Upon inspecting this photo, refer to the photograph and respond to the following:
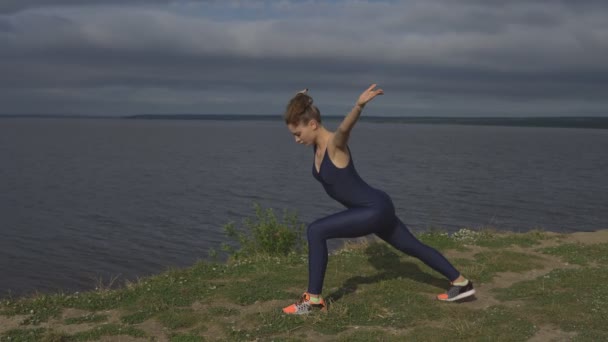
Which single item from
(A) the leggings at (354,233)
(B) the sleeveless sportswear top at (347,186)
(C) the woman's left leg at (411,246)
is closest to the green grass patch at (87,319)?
(A) the leggings at (354,233)

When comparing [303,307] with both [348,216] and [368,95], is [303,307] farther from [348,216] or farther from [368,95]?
[368,95]

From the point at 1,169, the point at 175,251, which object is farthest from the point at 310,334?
the point at 1,169

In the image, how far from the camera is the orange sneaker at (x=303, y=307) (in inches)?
334

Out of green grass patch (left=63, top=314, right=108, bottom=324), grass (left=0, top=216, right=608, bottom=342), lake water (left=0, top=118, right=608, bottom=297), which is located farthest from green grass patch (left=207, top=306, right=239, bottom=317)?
lake water (left=0, top=118, right=608, bottom=297)

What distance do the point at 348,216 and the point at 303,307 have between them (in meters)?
1.44

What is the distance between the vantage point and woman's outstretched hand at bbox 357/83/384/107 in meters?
7.29

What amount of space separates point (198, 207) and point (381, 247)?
818 inches

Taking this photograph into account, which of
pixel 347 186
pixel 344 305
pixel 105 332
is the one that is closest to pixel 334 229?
pixel 347 186

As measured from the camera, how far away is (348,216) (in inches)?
322

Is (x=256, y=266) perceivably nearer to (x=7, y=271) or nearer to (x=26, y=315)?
(x=26, y=315)

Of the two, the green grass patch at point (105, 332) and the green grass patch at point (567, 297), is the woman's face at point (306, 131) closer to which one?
the green grass patch at point (105, 332)

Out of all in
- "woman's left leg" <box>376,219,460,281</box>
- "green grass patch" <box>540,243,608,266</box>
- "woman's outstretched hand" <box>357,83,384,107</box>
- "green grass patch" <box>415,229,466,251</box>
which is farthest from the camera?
"green grass patch" <box>415,229,466,251</box>

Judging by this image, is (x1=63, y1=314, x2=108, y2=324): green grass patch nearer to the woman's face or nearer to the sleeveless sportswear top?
the sleeveless sportswear top

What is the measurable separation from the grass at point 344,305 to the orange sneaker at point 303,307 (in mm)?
126
